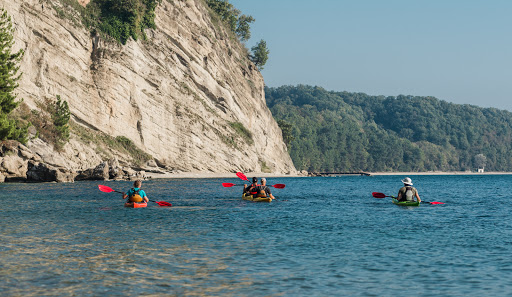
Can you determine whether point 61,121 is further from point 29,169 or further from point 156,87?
point 156,87

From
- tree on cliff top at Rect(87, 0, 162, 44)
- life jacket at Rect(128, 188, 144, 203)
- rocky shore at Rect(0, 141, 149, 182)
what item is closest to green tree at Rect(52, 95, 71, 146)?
rocky shore at Rect(0, 141, 149, 182)

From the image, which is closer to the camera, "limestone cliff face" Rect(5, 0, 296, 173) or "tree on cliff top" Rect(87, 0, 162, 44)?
"limestone cliff face" Rect(5, 0, 296, 173)

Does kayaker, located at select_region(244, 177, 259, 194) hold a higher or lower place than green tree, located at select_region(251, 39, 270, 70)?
lower

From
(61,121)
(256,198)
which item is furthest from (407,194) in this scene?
(61,121)

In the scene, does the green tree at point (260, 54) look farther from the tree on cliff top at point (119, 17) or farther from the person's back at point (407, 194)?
the person's back at point (407, 194)

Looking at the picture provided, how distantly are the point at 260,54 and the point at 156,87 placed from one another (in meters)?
54.1

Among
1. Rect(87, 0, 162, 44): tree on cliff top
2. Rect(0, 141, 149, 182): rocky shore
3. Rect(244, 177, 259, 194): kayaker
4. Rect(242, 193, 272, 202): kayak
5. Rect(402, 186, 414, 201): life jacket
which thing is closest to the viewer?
Rect(402, 186, 414, 201): life jacket

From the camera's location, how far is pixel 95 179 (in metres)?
59.6

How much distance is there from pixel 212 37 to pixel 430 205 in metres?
71.3

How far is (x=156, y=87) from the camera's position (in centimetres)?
8038

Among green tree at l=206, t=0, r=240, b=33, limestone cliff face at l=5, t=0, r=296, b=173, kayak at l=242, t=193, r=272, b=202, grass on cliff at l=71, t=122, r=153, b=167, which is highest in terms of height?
green tree at l=206, t=0, r=240, b=33

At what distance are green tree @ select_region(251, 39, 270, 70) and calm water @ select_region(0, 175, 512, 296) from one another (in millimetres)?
105696

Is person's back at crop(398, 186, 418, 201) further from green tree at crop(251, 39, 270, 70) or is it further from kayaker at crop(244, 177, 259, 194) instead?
green tree at crop(251, 39, 270, 70)

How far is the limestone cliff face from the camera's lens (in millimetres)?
65938
